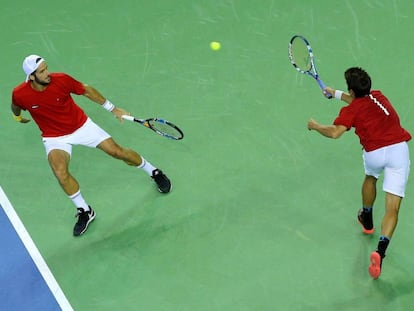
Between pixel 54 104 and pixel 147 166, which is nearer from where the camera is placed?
pixel 54 104

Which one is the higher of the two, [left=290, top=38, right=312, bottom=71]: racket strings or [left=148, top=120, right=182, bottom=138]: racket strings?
[left=290, top=38, right=312, bottom=71]: racket strings

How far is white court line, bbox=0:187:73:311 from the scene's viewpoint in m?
6.80

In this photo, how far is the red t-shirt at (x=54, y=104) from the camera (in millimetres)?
6977

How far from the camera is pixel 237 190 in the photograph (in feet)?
25.3

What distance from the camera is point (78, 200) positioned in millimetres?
7332

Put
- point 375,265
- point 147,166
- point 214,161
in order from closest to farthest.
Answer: point 375,265, point 147,166, point 214,161

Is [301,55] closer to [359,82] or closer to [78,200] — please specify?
[359,82]

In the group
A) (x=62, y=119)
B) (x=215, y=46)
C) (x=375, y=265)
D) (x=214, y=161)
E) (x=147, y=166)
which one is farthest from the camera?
(x=215, y=46)

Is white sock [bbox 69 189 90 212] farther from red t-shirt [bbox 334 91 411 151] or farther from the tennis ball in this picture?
the tennis ball

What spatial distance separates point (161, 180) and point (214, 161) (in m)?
0.70

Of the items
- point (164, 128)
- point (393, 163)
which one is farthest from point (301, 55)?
point (393, 163)

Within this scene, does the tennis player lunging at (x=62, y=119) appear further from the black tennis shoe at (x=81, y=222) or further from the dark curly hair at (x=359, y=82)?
the dark curly hair at (x=359, y=82)

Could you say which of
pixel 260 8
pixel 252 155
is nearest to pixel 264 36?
pixel 260 8

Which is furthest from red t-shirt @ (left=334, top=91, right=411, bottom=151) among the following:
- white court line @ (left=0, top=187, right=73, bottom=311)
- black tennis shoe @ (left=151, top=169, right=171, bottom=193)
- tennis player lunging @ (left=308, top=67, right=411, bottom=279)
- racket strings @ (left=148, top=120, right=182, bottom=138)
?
white court line @ (left=0, top=187, right=73, bottom=311)
